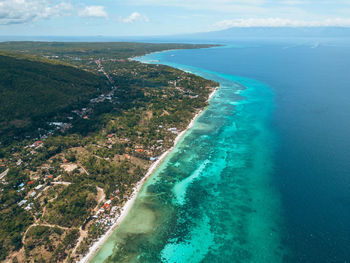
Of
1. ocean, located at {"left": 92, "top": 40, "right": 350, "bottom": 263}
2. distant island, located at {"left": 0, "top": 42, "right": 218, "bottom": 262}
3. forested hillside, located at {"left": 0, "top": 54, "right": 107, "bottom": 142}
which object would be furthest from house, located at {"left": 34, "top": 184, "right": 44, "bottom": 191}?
forested hillside, located at {"left": 0, "top": 54, "right": 107, "bottom": 142}

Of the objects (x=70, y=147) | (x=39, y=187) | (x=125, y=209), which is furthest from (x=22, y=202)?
(x=70, y=147)

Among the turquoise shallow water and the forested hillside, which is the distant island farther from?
the turquoise shallow water

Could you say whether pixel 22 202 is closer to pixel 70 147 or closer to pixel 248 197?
pixel 70 147

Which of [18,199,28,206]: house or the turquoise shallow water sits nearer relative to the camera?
the turquoise shallow water

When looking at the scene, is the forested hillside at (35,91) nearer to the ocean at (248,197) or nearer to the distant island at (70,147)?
the distant island at (70,147)

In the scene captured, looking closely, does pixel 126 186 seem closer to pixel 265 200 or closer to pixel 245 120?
pixel 265 200

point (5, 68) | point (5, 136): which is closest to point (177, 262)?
point (5, 136)
